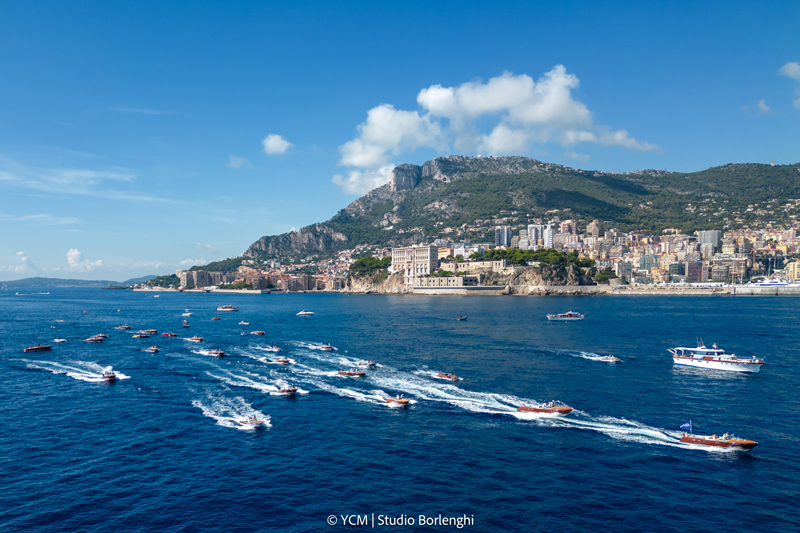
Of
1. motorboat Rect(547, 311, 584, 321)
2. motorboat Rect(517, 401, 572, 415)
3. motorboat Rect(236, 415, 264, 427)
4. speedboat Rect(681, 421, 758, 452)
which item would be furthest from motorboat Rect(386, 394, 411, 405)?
motorboat Rect(547, 311, 584, 321)

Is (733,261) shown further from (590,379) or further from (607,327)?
(590,379)

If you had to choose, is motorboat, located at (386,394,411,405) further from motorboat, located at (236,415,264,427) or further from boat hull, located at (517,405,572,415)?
motorboat, located at (236,415,264,427)

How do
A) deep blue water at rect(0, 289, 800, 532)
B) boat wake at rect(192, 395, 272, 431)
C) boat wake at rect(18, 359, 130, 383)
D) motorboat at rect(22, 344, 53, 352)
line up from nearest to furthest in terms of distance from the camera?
deep blue water at rect(0, 289, 800, 532) < boat wake at rect(192, 395, 272, 431) < boat wake at rect(18, 359, 130, 383) < motorboat at rect(22, 344, 53, 352)

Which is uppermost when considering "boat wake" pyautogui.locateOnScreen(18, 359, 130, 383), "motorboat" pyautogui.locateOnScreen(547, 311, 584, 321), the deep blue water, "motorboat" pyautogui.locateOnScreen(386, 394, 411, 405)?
"motorboat" pyautogui.locateOnScreen(547, 311, 584, 321)

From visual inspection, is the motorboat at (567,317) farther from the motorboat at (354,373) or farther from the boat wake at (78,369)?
the boat wake at (78,369)

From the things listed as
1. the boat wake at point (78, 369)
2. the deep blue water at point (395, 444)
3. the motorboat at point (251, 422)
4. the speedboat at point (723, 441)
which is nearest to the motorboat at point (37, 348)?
the deep blue water at point (395, 444)

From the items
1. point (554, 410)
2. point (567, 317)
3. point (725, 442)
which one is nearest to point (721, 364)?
point (725, 442)
